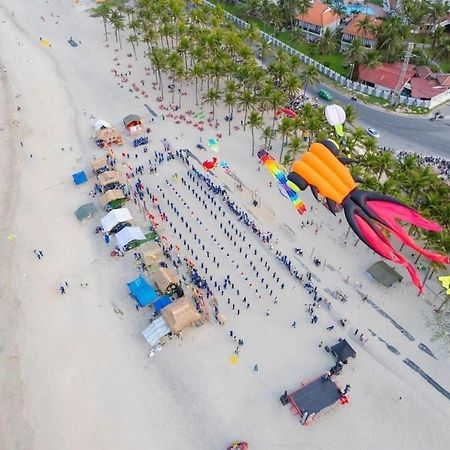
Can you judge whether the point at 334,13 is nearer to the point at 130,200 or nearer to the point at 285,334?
the point at 130,200

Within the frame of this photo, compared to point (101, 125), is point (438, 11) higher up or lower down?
higher up

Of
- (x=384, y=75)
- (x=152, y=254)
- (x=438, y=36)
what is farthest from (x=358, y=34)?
(x=152, y=254)

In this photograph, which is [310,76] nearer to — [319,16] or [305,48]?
[305,48]

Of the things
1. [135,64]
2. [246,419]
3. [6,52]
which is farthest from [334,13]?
[246,419]

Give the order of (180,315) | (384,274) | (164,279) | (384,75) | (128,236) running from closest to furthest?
(180,315), (164,279), (384,274), (128,236), (384,75)

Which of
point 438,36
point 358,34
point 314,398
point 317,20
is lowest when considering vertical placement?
point 314,398

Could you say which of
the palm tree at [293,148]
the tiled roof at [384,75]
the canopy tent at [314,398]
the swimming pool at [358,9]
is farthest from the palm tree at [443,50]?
the canopy tent at [314,398]

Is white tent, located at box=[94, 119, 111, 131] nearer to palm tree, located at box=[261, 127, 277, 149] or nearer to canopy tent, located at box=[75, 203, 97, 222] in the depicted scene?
canopy tent, located at box=[75, 203, 97, 222]
